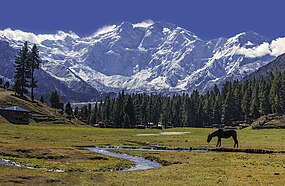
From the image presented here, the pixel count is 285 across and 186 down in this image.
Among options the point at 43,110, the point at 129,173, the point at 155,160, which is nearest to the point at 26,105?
the point at 43,110

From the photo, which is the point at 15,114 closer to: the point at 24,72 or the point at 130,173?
the point at 24,72

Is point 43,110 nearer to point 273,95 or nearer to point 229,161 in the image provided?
point 273,95

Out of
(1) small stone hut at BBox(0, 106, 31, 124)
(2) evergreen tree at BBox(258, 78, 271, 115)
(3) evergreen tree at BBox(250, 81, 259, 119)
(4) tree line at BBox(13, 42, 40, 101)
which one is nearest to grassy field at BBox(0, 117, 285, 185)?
(1) small stone hut at BBox(0, 106, 31, 124)

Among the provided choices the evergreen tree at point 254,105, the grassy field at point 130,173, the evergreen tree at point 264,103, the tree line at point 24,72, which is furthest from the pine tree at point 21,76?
the grassy field at point 130,173

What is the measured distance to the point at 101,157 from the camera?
52.7 meters

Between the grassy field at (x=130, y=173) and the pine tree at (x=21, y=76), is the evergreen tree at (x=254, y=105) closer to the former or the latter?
the pine tree at (x=21, y=76)

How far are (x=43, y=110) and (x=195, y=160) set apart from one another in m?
110

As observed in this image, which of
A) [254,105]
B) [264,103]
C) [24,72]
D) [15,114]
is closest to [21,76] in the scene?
[24,72]

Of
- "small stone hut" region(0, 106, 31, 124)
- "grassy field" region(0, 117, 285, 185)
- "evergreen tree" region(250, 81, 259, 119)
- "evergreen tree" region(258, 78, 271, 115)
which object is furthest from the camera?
"evergreen tree" region(250, 81, 259, 119)

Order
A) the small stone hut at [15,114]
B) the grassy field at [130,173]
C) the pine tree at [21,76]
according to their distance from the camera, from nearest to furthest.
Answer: the grassy field at [130,173], the small stone hut at [15,114], the pine tree at [21,76]

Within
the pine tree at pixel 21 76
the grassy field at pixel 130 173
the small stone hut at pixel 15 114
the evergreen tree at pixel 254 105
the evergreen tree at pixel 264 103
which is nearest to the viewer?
the grassy field at pixel 130 173

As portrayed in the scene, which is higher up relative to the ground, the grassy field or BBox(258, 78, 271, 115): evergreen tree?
BBox(258, 78, 271, 115): evergreen tree

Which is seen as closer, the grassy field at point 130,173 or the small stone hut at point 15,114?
the grassy field at point 130,173

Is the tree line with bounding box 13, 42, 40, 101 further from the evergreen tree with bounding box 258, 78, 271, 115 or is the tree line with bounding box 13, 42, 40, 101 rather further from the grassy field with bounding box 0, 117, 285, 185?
the grassy field with bounding box 0, 117, 285, 185
